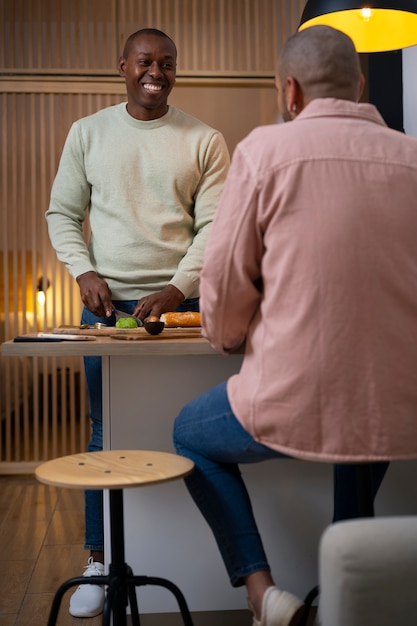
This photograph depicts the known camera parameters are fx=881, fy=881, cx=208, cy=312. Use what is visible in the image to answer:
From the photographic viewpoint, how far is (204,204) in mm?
2689

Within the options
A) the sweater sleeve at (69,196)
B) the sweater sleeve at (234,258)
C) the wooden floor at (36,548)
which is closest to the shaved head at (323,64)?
the sweater sleeve at (234,258)

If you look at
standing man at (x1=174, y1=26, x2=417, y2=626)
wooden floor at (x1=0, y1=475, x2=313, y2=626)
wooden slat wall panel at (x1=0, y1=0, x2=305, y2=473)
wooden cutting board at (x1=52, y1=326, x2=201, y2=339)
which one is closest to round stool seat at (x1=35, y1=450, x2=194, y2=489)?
standing man at (x1=174, y1=26, x2=417, y2=626)

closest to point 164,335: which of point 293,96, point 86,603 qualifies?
point 293,96

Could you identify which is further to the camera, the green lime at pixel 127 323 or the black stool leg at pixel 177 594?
the green lime at pixel 127 323

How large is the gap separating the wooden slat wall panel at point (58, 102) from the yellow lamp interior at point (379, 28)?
7.03ft

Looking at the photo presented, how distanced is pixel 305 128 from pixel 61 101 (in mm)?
3465

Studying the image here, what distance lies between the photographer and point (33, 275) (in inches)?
192

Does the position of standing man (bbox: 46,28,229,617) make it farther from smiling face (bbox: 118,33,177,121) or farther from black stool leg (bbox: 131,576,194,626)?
black stool leg (bbox: 131,576,194,626)

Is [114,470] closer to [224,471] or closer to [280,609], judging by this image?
[224,471]

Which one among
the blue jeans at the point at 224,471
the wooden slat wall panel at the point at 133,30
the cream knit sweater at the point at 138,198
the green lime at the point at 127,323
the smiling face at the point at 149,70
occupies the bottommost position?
the blue jeans at the point at 224,471

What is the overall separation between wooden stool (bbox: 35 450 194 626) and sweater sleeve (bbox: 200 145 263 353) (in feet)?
0.99

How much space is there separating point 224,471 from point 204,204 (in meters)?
1.09

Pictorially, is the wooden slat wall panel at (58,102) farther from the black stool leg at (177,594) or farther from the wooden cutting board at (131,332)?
the black stool leg at (177,594)

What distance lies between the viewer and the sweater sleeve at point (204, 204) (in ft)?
8.49
